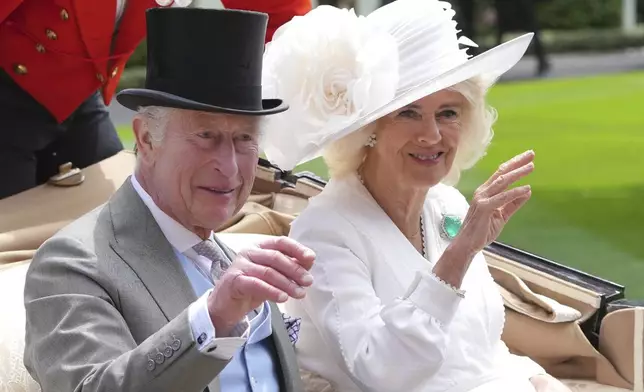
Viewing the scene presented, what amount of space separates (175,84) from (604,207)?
5694 millimetres

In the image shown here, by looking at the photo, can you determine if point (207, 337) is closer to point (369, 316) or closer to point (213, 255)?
point (213, 255)

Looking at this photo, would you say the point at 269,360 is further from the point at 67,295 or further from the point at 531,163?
the point at 531,163

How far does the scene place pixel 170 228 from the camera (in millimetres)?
1795

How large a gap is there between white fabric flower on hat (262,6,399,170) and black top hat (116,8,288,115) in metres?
0.38

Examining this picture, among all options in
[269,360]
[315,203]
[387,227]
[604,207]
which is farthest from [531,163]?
[604,207]

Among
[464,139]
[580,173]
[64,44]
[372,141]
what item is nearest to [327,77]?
[372,141]

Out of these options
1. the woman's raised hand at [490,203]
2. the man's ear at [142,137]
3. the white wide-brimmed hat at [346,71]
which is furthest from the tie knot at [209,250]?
the woman's raised hand at [490,203]

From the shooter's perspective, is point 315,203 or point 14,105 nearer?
point 315,203

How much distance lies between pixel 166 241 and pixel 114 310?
180 mm

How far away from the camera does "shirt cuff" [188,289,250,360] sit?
1.47 metres

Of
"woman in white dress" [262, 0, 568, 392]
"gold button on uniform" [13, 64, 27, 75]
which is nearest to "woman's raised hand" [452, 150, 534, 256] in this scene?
"woman in white dress" [262, 0, 568, 392]

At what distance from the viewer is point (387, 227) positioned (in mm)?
2225

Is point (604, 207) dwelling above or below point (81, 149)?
above

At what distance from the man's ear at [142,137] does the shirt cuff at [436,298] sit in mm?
571
